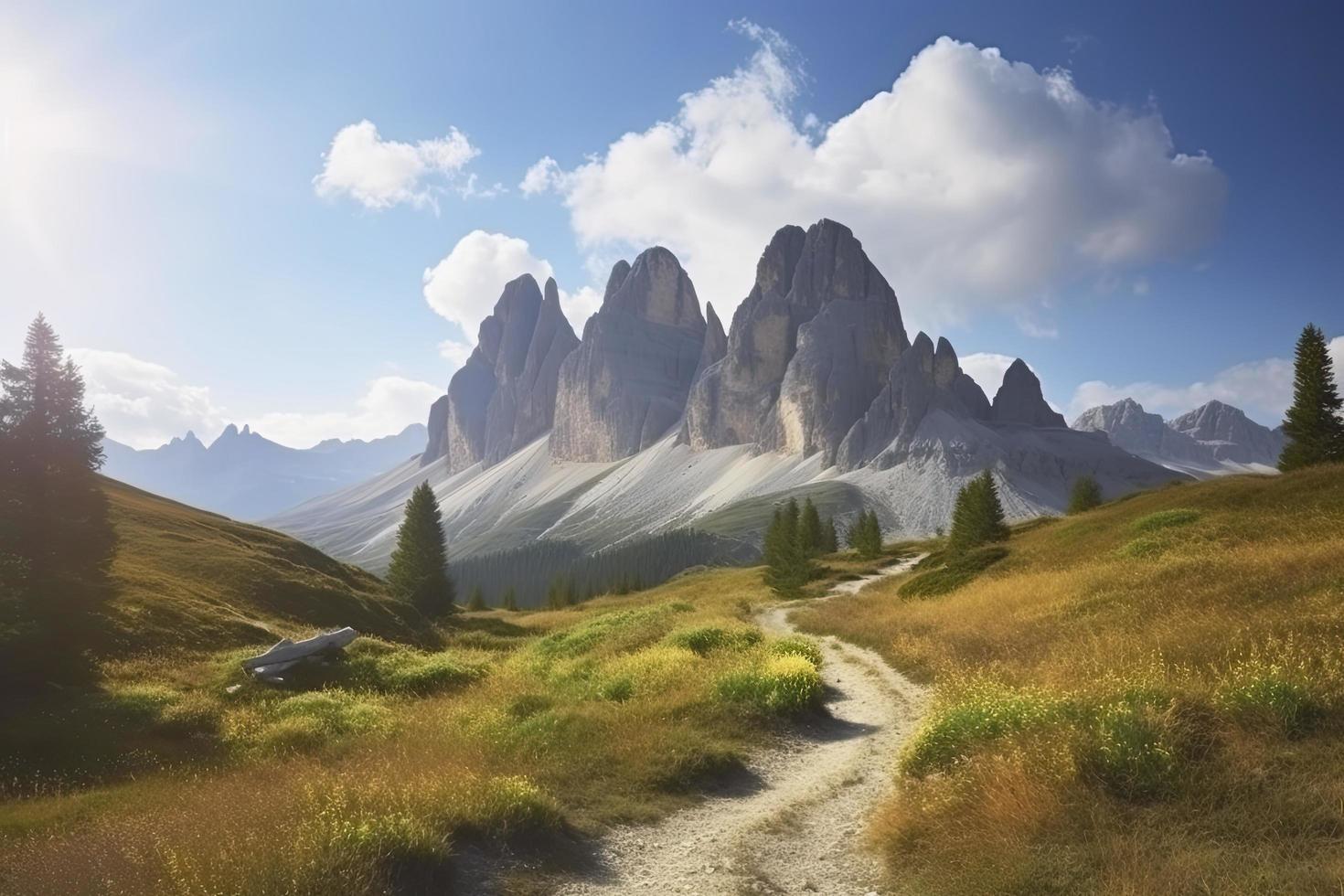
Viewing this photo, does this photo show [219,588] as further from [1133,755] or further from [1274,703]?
[1274,703]

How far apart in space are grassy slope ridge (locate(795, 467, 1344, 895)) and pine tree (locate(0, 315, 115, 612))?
2988 centimetres

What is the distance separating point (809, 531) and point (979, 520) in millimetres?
17125

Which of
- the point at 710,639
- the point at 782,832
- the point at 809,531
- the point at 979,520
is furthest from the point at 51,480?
the point at 979,520

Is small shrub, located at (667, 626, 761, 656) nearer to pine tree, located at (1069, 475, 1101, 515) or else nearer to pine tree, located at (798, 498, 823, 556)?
pine tree, located at (798, 498, 823, 556)

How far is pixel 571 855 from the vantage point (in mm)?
8477

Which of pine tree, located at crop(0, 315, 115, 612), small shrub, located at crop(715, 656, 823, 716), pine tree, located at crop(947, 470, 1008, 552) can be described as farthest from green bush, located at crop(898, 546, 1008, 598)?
pine tree, located at crop(0, 315, 115, 612)

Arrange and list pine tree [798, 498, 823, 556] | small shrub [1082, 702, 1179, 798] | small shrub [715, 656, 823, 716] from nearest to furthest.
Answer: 1. small shrub [1082, 702, 1179, 798]
2. small shrub [715, 656, 823, 716]
3. pine tree [798, 498, 823, 556]

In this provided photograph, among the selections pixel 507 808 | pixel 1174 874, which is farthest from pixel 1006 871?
pixel 507 808

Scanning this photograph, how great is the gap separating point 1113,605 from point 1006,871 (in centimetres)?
1433

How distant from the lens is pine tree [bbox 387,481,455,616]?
55406 millimetres

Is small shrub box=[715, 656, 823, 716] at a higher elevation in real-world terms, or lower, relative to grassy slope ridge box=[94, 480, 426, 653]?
lower

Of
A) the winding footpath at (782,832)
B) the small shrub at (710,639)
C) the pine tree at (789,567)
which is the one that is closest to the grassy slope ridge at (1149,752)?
the winding footpath at (782,832)

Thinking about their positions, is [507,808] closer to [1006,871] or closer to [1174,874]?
[1006,871]

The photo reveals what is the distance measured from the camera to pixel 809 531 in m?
69.9
